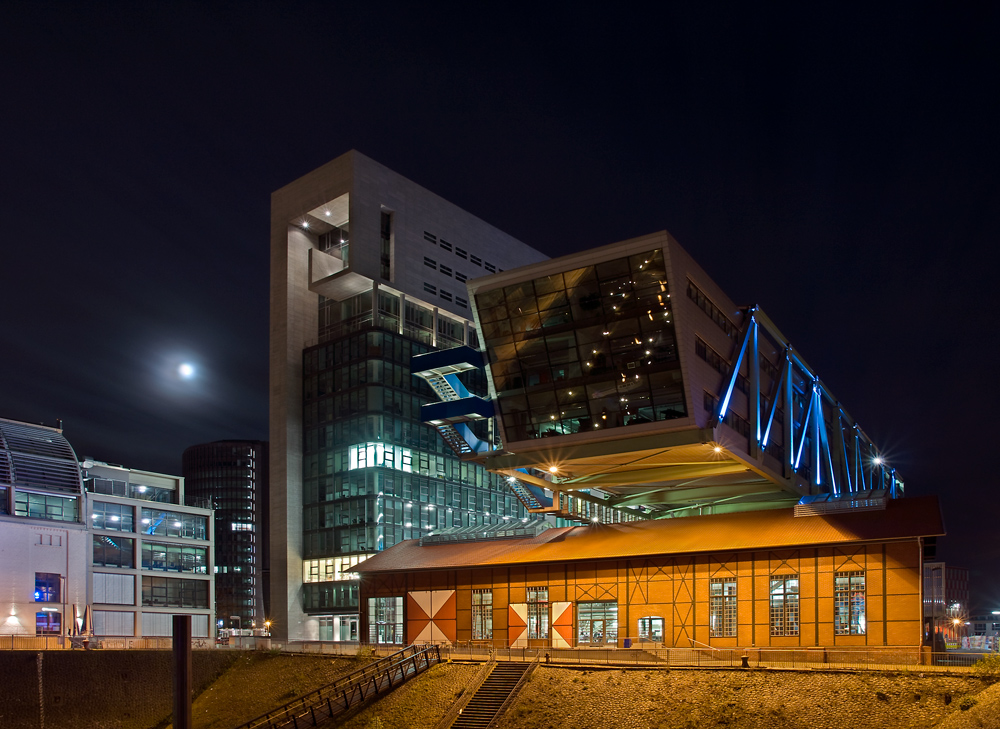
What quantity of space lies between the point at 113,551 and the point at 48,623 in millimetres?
10943

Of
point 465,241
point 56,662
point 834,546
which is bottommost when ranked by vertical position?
point 56,662

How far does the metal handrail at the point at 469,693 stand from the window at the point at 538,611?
11.0 m

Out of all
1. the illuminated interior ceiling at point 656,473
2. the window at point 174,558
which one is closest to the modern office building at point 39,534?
the window at point 174,558

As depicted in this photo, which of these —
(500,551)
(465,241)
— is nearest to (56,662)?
(500,551)

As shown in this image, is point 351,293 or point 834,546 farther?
point 351,293

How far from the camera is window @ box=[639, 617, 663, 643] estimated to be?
→ 55.1m

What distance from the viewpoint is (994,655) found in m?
38.3

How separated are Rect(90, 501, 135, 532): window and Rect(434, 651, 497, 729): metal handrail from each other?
5402 cm

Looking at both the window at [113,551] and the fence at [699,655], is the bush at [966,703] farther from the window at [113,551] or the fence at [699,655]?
the window at [113,551]

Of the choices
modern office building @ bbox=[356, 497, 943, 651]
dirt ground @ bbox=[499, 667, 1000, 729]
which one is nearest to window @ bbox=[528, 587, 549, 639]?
modern office building @ bbox=[356, 497, 943, 651]

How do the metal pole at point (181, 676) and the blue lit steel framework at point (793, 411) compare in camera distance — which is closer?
A: the metal pole at point (181, 676)

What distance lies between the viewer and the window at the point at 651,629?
181ft

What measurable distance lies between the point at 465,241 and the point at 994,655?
8344cm

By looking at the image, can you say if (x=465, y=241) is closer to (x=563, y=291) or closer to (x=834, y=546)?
(x=563, y=291)
